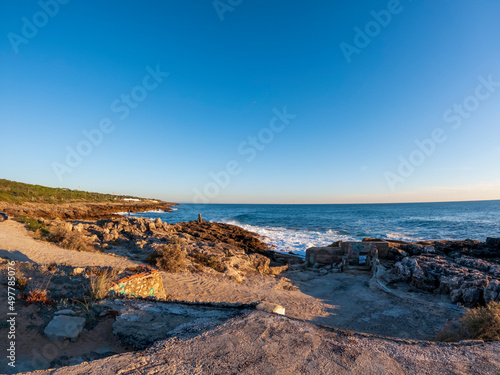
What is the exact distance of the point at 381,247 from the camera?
16328 mm

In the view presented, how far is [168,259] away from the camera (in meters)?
10.7

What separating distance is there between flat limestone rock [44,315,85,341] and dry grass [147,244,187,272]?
6.54 m

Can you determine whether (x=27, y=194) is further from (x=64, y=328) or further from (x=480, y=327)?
(x=480, y=327)

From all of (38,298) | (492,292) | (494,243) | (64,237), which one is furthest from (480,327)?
(494,243)

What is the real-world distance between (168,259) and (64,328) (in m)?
6.89

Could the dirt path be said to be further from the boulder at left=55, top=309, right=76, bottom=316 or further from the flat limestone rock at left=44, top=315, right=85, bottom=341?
the flat limestone rock at left=44, top=315, right=85, bottom=341

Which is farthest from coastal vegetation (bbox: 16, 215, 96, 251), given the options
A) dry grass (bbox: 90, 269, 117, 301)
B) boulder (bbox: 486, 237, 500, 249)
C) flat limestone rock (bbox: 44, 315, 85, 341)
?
boulder (bbox: 486, 237, 500, 249)

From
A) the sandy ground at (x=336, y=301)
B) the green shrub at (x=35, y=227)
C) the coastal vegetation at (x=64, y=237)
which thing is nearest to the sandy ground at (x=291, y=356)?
the sandy ground at (x=336, y=301)

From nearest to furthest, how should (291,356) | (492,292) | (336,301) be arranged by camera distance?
(291,356), (492,292), (336,301)

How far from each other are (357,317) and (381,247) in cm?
1010

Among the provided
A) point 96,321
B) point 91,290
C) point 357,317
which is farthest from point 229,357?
point 357,317

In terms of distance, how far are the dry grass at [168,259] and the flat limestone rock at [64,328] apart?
6537 mm

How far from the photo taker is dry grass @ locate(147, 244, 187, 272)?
10570mm

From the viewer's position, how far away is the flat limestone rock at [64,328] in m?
3.75
